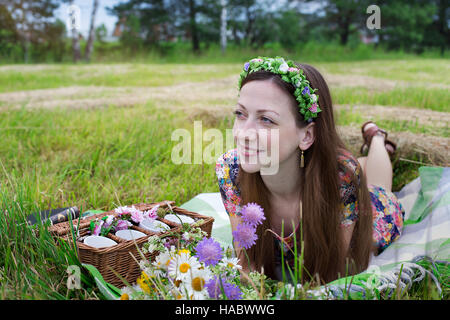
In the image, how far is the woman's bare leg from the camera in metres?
3.15

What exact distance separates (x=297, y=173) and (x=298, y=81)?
51 cm

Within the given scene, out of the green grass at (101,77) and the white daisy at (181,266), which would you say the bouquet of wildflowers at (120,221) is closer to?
the white daisy at (181,266)

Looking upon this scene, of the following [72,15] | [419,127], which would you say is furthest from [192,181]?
[72,15]

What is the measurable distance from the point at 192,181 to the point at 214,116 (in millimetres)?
1487

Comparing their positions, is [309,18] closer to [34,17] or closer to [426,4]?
[426,4]

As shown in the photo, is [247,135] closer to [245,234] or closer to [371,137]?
[245,234]

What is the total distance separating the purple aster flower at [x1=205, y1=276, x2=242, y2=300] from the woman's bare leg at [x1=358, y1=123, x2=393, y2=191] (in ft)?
7.13

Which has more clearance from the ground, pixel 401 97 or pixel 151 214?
pixel 401 97

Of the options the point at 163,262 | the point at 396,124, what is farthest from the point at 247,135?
the point at 396,124

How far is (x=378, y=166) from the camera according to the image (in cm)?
323

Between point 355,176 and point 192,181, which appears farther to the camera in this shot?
point 192,181

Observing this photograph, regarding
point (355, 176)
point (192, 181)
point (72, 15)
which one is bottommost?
point (192, 181)
